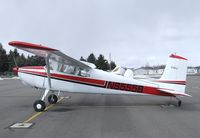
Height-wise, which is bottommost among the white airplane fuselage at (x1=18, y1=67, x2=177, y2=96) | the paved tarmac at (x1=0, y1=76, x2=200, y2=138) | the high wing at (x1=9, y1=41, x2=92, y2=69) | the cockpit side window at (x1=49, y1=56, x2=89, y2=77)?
the paved tarmac at (x1=0, y1=76, x2=200, y2=138)

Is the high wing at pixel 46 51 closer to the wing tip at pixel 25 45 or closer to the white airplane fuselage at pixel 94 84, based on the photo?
the wing tip at pixel 25 45

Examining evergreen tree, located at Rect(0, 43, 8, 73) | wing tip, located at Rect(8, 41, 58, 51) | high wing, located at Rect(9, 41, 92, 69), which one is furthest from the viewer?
evergreen tree, located at Rect(0, 43, 8, 73)

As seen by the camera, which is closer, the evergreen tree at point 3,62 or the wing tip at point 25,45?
the wing tip at point 25,45

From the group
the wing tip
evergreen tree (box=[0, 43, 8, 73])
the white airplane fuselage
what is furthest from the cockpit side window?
evergreen tree (box=[0, 43, 8, 73])

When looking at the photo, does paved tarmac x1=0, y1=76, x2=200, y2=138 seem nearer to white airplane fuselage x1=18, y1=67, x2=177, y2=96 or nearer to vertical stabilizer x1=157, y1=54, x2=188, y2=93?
white airplane fuselage x1=18, y1=67, x2=177, y2=96

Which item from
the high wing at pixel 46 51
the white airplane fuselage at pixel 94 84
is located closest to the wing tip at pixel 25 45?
the high wing at pixel 46 51

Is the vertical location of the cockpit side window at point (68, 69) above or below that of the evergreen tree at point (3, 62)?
below

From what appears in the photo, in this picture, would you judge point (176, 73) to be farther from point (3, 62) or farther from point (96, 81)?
point (3, 62)

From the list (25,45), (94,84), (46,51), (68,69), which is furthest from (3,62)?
(25,45)

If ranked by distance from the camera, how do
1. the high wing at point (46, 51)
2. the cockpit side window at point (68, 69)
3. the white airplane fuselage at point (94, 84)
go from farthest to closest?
the cockpit side window at point (68, 69) → the white airplane fuselage at point (94, 84) → the high wing at point (46, 51)

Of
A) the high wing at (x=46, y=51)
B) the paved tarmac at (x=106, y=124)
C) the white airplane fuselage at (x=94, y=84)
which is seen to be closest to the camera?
the paved tarmac at (x=106, y=124)

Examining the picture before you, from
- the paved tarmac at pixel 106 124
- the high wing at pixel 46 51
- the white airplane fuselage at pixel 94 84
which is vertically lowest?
the paved tarmac at pixel 106 124

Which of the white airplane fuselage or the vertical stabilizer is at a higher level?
the vertical stabilizer

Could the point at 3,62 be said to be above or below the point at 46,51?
above
